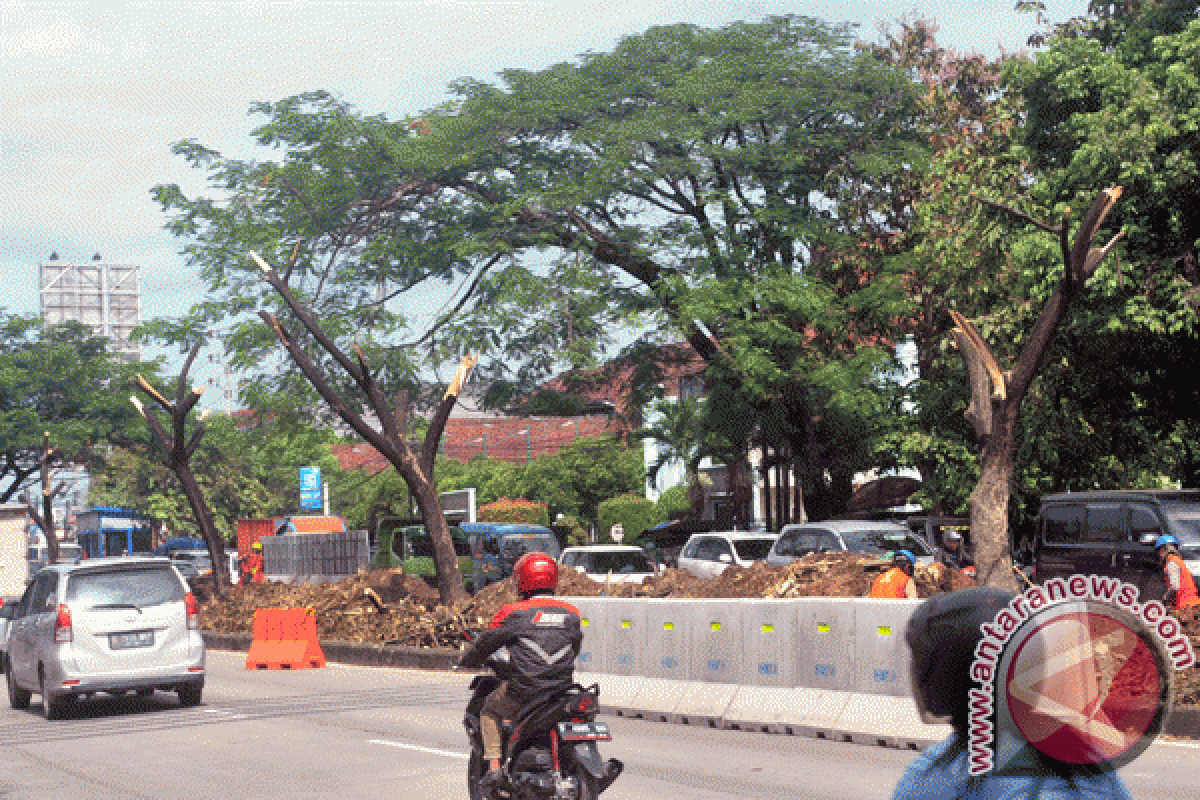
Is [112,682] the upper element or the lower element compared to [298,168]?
lower

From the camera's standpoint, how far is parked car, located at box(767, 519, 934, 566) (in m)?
24.7

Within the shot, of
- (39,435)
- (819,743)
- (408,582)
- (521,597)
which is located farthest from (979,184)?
(39,435)

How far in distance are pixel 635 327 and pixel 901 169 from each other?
6.52 m

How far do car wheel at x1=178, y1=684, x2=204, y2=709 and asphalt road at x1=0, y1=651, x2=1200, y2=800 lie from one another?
19cm

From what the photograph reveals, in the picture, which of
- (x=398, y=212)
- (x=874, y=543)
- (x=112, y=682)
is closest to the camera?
(x=112, y=682)

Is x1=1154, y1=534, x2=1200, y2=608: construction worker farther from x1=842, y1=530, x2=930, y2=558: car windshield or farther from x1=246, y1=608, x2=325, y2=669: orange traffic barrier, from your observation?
x1=246, y1=608, x2=325, y2=669: orange traffic barrier

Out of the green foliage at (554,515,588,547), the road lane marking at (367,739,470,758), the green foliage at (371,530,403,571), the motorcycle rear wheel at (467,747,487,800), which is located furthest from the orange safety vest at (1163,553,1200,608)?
the green foliage at (554,515,588,547)

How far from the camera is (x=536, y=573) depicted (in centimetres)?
833

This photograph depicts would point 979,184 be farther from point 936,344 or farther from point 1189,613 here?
point 1189,613

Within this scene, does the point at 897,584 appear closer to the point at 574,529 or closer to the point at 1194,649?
the point at 1194,649

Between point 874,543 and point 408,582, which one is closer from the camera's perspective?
point 874,543

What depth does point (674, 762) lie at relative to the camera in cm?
1207

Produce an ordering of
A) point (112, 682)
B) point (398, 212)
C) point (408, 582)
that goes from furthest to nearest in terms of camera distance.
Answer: point (398, 212), point (408, 582), point (112, 682)

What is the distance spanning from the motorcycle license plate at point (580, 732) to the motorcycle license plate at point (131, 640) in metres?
10.4
